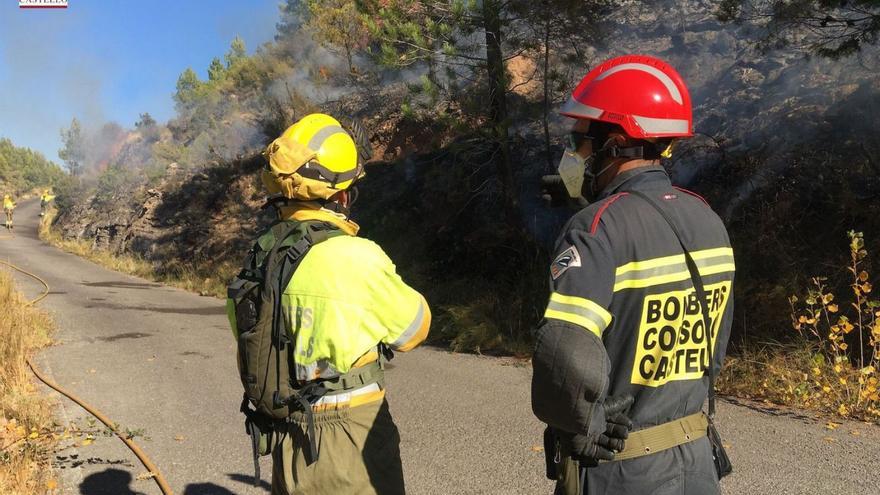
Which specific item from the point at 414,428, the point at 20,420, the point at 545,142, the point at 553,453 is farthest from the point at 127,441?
the point at 545,142

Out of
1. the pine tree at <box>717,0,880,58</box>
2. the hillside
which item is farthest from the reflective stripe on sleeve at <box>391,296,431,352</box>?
the hillside

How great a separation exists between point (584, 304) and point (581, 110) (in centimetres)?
55

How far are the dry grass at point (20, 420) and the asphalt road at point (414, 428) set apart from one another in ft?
0.51

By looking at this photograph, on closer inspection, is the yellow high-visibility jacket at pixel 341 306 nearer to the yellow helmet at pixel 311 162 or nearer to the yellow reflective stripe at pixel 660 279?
the yellow helmet at pixel 311 162

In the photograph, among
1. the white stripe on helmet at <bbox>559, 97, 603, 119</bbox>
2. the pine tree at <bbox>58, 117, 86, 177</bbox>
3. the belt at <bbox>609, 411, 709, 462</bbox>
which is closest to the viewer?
the belt at <bbox>609, 411, 709, 462</bbox>

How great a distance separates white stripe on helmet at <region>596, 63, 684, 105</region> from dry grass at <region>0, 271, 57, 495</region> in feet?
11.7

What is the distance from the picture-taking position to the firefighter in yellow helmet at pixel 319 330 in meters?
1.92

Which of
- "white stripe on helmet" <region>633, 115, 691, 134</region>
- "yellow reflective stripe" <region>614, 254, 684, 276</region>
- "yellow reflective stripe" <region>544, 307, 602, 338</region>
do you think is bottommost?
"yellow reflective stripe" <region>544, 307, 602, 338</region>

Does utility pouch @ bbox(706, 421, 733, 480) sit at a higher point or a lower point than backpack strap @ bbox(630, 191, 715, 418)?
lower

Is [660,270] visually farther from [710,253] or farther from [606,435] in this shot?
[606,435]

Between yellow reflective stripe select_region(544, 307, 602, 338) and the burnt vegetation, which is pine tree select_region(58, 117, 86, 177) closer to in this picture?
the burnt vegetation

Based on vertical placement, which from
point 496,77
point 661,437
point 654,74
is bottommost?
point 661,437

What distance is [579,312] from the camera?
1.43m

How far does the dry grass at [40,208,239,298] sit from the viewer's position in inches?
526
